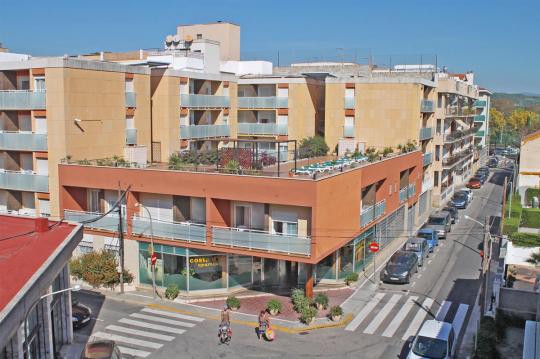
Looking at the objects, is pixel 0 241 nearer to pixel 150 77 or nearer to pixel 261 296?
pixel 261 296

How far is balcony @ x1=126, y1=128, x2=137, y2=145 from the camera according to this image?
39.9 metres

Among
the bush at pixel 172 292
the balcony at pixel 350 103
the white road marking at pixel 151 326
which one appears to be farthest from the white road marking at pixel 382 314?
the balcony at pixel 350 103

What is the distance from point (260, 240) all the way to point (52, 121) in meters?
14.6

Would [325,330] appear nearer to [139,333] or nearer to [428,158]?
[139,333]

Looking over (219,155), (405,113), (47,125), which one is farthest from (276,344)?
(405,113)

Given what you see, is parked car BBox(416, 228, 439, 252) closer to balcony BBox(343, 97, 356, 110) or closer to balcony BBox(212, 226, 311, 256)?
balcony BBox(343, 97, 356, 110)

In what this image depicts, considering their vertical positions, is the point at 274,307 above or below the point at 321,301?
below

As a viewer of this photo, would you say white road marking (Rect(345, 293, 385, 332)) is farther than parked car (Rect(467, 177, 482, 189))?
No

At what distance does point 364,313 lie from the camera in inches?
1211

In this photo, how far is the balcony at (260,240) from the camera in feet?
97.5

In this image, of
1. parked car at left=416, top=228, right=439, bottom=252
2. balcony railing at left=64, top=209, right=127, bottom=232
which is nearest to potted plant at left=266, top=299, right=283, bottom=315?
balcony railing at left=64, top=209, right=127, bottom=232

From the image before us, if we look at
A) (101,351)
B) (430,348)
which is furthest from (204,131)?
(430,348)

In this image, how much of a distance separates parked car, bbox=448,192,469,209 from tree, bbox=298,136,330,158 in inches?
817

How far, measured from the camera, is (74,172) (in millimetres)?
35000
